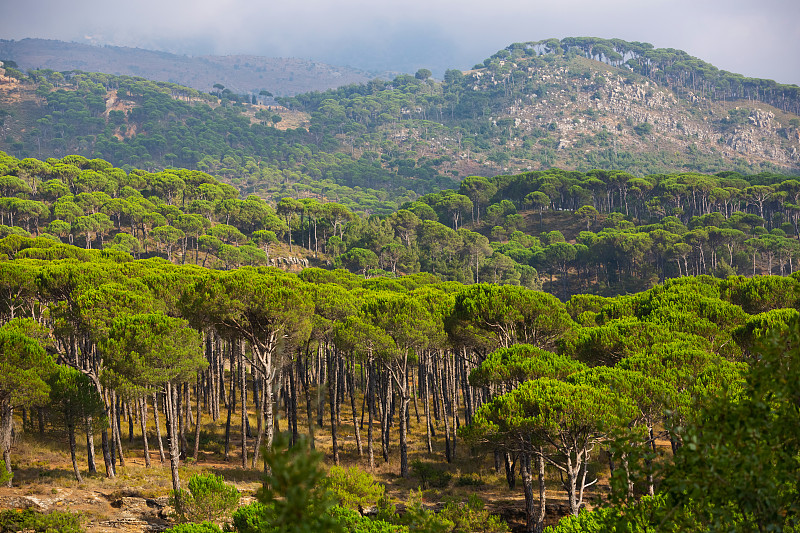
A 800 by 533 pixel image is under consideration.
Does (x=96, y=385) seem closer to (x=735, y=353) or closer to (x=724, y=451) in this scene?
(x=724, y=451)

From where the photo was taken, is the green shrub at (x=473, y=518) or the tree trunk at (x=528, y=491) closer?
the green shrub at (x=473, y=518)

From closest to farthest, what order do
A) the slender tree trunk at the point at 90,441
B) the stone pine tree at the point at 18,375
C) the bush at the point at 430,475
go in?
1. the stone pine tree at the point at 18,375
2. the slender tree trunk at the point at 90,441
3. the bush at the point at 430,475

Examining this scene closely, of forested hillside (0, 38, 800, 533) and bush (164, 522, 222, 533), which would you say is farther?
bush (164, 522, 222, 533)

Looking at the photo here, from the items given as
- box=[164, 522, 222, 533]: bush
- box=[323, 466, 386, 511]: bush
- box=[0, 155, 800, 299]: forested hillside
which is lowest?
box=[323, 466, 386, 511]: bush

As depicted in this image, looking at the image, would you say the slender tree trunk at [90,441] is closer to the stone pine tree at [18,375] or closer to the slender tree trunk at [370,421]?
the stone pine tree at [18,375]

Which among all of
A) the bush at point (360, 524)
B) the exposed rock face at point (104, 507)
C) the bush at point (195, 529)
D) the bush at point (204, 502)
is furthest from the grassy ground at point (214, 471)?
the bush at point (360, 524)

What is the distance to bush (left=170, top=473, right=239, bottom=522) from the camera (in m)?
20.0

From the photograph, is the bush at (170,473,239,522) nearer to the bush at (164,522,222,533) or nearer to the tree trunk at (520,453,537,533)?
the bush at (164,522,222,533)

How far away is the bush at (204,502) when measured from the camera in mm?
20016

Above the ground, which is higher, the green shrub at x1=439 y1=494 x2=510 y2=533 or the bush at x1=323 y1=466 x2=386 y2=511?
the bush at x1=323 y1=466 x2=386 y2=511

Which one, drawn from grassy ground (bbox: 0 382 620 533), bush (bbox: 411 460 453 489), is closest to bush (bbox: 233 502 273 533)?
grassy ground (bbox: 0 382 620 533)

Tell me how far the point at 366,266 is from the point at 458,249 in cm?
1747

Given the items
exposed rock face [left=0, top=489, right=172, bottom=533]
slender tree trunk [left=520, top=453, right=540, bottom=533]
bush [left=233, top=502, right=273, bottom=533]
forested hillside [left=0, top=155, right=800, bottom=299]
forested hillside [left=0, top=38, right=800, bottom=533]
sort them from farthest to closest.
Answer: forested hillside [left=0, top=155, right=800, bottom=299] < slender tree trunk [left=520, top=453, right=540, bottom=533] < exposed rock face [left=0, top=489, right=172, bottom=533] < bush [left=233, top=502, right=273, bottom=533] < forested hillside [left=0, top=38, right=800, bottom=533]

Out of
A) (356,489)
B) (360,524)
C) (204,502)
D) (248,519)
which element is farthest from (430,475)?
(248,519)
